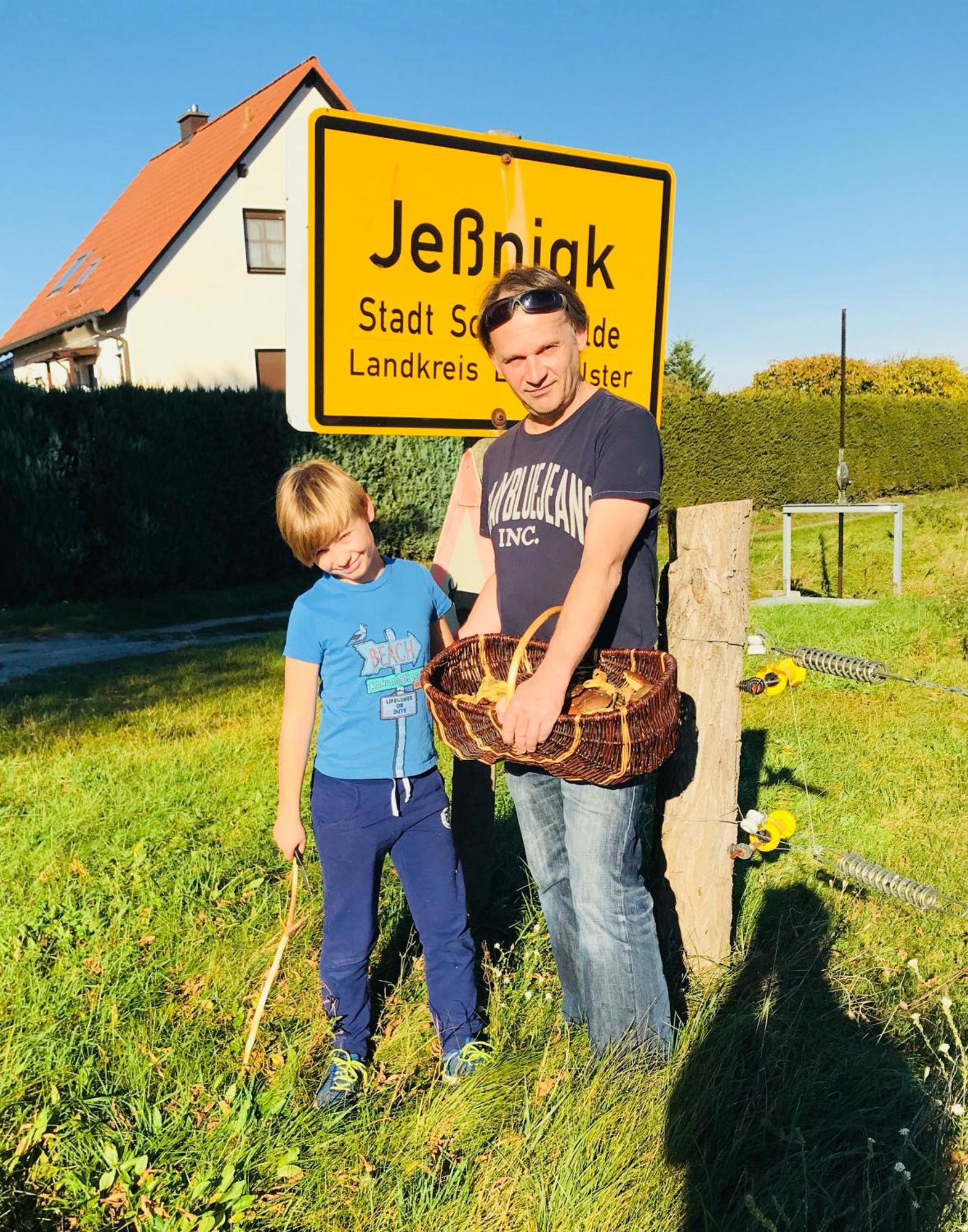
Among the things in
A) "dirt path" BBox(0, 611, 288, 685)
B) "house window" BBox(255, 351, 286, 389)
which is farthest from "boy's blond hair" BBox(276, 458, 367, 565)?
"house window" BBox(255, 351, 286, 389)

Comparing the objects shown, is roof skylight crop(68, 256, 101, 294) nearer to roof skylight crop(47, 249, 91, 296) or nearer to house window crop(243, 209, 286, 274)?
roof skylight crop(47, 249, 91, 296)

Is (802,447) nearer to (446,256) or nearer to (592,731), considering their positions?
(446,256)

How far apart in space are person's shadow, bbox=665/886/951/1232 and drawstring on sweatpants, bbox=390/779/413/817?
3.00 feet

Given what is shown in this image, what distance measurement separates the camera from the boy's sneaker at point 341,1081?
7.57 feet

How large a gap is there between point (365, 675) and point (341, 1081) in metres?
0.98

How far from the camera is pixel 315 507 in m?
2.32

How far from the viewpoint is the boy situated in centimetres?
238

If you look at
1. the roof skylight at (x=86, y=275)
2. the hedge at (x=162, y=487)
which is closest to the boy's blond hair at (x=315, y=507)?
the hedge at (x=162, y=487)

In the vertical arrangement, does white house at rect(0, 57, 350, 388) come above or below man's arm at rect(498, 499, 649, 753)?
above

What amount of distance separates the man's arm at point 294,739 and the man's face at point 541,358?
0.86 meters

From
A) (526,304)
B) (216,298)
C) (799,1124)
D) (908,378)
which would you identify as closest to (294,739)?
(526,304)

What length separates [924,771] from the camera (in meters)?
4.64

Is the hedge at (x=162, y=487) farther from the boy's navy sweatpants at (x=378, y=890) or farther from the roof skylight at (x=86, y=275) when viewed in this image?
the roof skylight at (x=86, y=275)

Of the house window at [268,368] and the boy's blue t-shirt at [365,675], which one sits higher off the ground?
the house window at [268,368]
